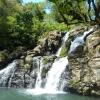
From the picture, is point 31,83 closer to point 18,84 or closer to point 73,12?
point 18,84

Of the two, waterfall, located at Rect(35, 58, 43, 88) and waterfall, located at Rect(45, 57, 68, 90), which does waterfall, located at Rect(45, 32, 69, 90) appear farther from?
waterfall, located at Rect(35, 58, 43, 88)

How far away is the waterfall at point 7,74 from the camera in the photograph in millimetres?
24547

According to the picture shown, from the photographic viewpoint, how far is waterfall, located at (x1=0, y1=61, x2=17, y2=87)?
24.5m

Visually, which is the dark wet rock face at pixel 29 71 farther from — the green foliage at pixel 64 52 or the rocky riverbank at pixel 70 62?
the green foliage at pixel 64 52

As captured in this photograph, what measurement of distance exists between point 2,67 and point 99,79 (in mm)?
9720

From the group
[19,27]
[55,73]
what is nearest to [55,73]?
[55,73]

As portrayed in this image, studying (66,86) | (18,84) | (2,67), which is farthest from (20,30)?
(66,86)

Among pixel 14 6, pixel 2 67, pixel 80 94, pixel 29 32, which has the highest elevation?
pixel 14 6

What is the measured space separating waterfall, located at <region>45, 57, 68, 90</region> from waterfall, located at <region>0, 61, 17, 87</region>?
11.1 ft

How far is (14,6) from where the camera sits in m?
37.4

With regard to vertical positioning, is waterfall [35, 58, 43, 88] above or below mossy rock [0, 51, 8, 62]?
below

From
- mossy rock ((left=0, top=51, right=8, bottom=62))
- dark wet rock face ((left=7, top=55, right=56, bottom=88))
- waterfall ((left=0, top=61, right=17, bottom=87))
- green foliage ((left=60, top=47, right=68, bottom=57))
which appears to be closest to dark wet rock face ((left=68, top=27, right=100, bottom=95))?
dark wet rock face ((left=7, top=55, right=56, bottom=88))

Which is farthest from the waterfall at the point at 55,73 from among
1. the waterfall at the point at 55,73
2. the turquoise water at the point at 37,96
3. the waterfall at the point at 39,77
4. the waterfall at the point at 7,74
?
the waterfall at the point at 7,74

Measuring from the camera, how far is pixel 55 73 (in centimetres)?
2298
